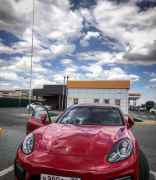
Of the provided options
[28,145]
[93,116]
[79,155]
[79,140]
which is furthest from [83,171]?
[93,116]

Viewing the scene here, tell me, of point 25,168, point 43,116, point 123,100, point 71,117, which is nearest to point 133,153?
point 25,168

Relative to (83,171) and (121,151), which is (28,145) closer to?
(83,171)

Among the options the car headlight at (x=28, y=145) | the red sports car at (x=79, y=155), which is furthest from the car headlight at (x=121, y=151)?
the car headlight at (x=28, y=145)

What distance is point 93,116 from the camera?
468cm

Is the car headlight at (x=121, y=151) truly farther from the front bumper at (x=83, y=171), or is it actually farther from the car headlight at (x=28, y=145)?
the car headlight at (x=28, y=145)

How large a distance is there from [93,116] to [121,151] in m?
1.53

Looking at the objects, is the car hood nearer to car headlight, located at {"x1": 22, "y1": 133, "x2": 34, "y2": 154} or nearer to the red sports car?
the red sports car

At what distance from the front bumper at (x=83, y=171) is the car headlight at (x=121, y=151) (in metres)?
0.08

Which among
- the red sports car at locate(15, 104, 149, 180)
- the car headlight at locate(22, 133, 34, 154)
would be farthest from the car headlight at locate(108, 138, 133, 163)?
the car headlight at locate(22, 133, 34, 154)

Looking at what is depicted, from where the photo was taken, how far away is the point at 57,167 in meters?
2.88

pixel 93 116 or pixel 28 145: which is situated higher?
pixel 93 116

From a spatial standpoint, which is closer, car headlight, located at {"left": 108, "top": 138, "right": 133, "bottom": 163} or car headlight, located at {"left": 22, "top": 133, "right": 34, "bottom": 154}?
car headlight, located at {"left": 108, "top": 138, "right": 133, "bottom": 163}

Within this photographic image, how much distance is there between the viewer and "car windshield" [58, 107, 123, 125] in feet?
14.9

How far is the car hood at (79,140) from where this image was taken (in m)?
3.17
